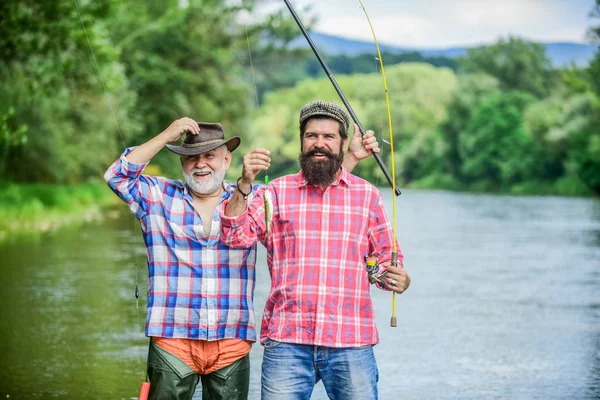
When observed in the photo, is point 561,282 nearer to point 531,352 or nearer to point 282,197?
point 531,352

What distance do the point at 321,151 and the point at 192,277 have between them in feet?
2.82

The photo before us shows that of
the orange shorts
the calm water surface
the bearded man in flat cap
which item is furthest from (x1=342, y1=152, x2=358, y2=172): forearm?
the calm water surface

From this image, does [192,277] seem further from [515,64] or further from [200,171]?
[515,64]

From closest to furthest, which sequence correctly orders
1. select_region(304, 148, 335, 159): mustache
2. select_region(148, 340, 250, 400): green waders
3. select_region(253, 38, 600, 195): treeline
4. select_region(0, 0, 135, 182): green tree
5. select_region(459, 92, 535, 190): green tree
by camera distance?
select_region(304, 148, 335, 159): mustache
select_region(148, 340, 250, 400): green waders
select_region(0, 0, 135, 182): green tree
select_region(253, 38, 600, 195): treeline
select_region(459, 92, 535, 190): green tree

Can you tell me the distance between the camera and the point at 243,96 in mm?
48469

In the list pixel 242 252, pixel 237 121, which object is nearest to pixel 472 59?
pixel 237 121

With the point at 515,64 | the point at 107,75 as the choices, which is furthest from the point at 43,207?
the point at 515,64

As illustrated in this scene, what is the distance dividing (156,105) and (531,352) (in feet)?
118

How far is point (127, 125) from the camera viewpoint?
36781 mm

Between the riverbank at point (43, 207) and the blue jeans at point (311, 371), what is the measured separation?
17221 mm

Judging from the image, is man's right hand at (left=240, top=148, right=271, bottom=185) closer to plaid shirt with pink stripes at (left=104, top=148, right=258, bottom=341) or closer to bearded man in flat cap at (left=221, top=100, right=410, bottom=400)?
bearded man in flat cap at (left=221, top=100, right=410, bottom=400)

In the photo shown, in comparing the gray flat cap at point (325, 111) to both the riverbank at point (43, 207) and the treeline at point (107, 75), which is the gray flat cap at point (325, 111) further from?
the riverbank at point (43, 207)

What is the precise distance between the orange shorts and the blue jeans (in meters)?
0.33

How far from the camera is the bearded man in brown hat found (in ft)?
16.8
